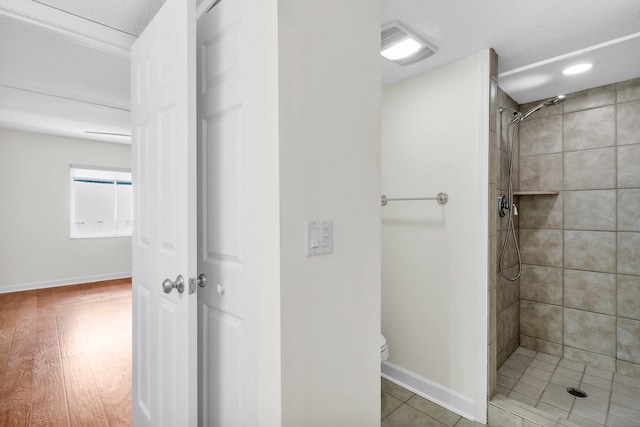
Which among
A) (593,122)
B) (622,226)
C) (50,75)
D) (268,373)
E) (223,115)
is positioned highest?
(50,75)

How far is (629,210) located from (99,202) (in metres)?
6.82

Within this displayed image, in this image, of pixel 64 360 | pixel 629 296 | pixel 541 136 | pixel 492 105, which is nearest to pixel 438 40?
pixel 492 105

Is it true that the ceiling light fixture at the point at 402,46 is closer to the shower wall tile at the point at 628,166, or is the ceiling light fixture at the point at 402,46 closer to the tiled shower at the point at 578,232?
the tiled shower at the point at 578,232

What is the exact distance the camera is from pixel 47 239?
191 inches

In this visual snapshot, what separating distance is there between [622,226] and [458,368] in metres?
1.68

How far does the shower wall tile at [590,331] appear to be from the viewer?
2445 mm

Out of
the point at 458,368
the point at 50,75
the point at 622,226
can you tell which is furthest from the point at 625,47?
the point at 50,75

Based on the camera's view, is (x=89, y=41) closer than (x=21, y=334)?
Yes

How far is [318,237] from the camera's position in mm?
1041

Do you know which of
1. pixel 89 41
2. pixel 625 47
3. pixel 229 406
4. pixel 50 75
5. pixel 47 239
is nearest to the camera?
pixel 229 406

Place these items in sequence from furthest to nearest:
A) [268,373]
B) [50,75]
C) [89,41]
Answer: [50,75] → [89,41] → [268,373]

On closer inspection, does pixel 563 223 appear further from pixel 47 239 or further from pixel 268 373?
pixel 47 239

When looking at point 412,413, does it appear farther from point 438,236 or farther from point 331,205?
point 331,205

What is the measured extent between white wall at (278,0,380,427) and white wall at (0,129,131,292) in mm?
5568
